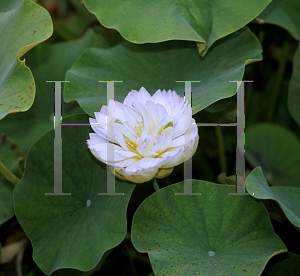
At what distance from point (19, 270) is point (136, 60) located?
603mm

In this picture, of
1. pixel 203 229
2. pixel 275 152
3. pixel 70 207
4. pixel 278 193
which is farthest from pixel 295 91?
pixel 70 207

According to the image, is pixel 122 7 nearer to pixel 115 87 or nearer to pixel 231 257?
pixel 115 87

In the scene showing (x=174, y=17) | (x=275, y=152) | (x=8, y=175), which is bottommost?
(x=275, y=152)

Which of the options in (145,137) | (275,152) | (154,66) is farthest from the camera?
(275,152)

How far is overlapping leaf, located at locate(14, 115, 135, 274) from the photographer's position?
0.61 metres

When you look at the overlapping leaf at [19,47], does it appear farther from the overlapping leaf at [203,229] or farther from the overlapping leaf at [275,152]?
the overlapping leaf at [275,152]

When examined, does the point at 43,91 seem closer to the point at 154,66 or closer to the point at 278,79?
the point at 154,66

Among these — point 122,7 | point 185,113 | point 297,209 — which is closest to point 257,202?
point 297,209

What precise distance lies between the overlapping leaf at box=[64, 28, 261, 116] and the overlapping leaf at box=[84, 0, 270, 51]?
2.9 inches

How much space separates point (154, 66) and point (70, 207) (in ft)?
1.27

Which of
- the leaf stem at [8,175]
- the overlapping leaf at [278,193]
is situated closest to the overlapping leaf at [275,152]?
the overlapping leaf at [278,193]

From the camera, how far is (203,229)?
2.02ft

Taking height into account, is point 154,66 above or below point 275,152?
above

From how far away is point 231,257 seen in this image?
0.57 metres
